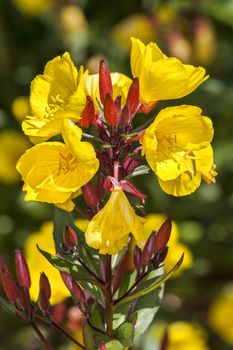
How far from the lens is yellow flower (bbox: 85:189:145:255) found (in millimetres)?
1356

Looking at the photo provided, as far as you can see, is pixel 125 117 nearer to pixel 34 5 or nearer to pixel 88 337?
pixel 88 337

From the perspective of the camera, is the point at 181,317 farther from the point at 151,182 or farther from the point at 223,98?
the point at 223,98

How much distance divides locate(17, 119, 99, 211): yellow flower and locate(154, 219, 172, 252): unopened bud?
172 mm

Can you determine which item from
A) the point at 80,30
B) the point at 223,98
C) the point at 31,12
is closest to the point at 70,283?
the point at 223,98

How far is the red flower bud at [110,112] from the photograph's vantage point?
132 centimetres

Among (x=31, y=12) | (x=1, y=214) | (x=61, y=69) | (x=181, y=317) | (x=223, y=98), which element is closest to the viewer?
(x=61, y=69)

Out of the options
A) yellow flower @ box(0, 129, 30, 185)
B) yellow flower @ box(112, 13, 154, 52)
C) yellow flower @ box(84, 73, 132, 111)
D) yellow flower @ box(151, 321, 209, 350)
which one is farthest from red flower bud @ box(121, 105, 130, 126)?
yellow flower @ box(112, 13, 154, 52)

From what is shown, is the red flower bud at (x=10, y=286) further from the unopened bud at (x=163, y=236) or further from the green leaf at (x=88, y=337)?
the unopened bud at (x=163, y=236)

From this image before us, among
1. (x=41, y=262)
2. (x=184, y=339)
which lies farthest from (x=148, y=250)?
(x=184, y=339)

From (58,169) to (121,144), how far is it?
0.13m

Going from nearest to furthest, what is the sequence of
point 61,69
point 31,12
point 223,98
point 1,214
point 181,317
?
1. point 61,69
2. point 181,317
3. point 223,98
4. point 1,214
5. point 31,12

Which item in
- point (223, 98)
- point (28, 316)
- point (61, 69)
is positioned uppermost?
point (61, 69)

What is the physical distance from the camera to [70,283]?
1.49 metres

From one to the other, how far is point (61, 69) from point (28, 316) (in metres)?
0.48
